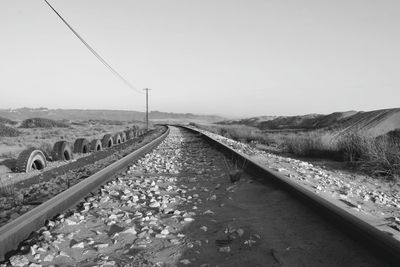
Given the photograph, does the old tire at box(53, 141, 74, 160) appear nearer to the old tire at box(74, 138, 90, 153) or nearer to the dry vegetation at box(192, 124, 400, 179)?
the old tire at box(74, 138, 90, 153)

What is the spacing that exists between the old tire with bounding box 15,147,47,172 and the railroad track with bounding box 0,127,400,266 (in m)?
3.95

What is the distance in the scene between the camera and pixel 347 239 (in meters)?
3.52

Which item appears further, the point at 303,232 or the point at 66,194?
the point at 66,194

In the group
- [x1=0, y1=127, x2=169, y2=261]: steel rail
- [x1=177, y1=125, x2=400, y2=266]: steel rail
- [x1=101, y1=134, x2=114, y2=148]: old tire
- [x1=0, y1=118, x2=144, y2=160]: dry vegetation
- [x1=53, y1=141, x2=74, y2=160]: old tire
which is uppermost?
[x1=177, y1=125, x2=400, y2=266]: steel rail

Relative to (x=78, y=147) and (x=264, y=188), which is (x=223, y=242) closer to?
(x=264, y=188)

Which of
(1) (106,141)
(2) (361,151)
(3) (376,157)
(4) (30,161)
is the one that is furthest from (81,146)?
(3) (376,157)

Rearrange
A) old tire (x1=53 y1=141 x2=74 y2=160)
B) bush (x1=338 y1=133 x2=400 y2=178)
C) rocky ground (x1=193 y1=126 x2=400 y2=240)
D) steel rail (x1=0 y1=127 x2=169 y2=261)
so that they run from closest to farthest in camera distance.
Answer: steel rail (x1=0 y1=127 x2=169 y2=261)
rocky ground (x1=193 y1=126 x2=400 y2=240)
bush (x1=338 y1=133 x2=400 y2=178)
old tire (x1=53 y1=141 x2=74 y2=160)

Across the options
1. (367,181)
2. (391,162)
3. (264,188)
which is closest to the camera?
(264,188)

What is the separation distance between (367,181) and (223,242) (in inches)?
242

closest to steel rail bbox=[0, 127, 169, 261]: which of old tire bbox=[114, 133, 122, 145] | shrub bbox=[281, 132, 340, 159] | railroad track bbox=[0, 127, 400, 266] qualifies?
railroad track bbox=[0, 127, 400, 266]

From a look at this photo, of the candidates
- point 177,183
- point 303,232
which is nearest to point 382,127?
point 177,183

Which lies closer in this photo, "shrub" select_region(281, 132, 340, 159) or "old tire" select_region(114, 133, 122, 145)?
"shrub" select_region(281, 132, 340, 159)

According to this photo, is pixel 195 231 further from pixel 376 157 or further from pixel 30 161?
pixel 376 157

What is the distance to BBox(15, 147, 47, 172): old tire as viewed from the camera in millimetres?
9211
